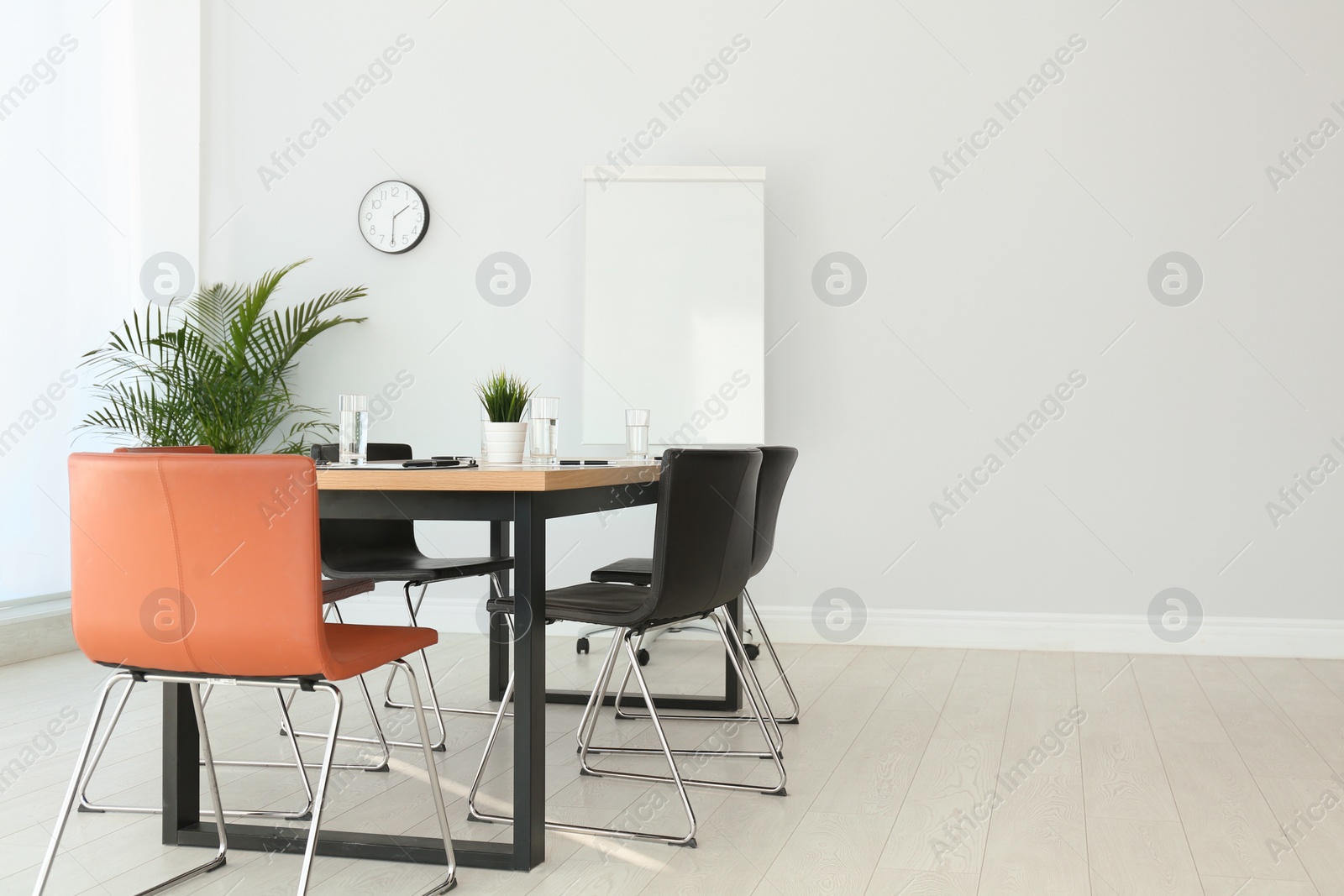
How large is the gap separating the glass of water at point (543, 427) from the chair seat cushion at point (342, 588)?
0.63 m

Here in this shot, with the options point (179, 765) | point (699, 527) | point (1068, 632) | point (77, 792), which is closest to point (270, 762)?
point (179, 765)

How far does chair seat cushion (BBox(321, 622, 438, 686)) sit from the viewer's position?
187 centimetres

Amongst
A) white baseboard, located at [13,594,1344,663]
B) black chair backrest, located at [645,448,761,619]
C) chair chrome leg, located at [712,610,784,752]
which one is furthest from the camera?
white baseboard, located at [13,594,1344,663]

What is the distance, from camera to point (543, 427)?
9.15 ft

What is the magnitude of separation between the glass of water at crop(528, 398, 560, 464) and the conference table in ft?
1.61

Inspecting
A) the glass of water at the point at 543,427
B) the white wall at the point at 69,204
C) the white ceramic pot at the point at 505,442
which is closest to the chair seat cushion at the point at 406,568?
the glass of water at the point at 543,427

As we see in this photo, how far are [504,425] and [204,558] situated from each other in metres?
0.93

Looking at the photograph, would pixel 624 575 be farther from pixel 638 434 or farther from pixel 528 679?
pixel 528 679

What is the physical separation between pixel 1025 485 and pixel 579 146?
243 centimetres

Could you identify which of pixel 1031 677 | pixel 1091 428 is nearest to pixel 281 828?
pixel 1031 677

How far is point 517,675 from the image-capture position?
7.06 feet

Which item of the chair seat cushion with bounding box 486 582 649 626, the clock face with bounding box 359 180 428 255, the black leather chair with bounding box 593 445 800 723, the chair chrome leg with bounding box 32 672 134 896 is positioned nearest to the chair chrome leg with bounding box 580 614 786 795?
the chair seat cushion with bounding box 486 582 649 626

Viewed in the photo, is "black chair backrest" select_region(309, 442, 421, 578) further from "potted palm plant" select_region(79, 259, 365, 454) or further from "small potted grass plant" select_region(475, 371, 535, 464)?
"potted palm plant" select_region(79, 259, 365, 454)

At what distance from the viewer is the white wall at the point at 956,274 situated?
14.4ft
